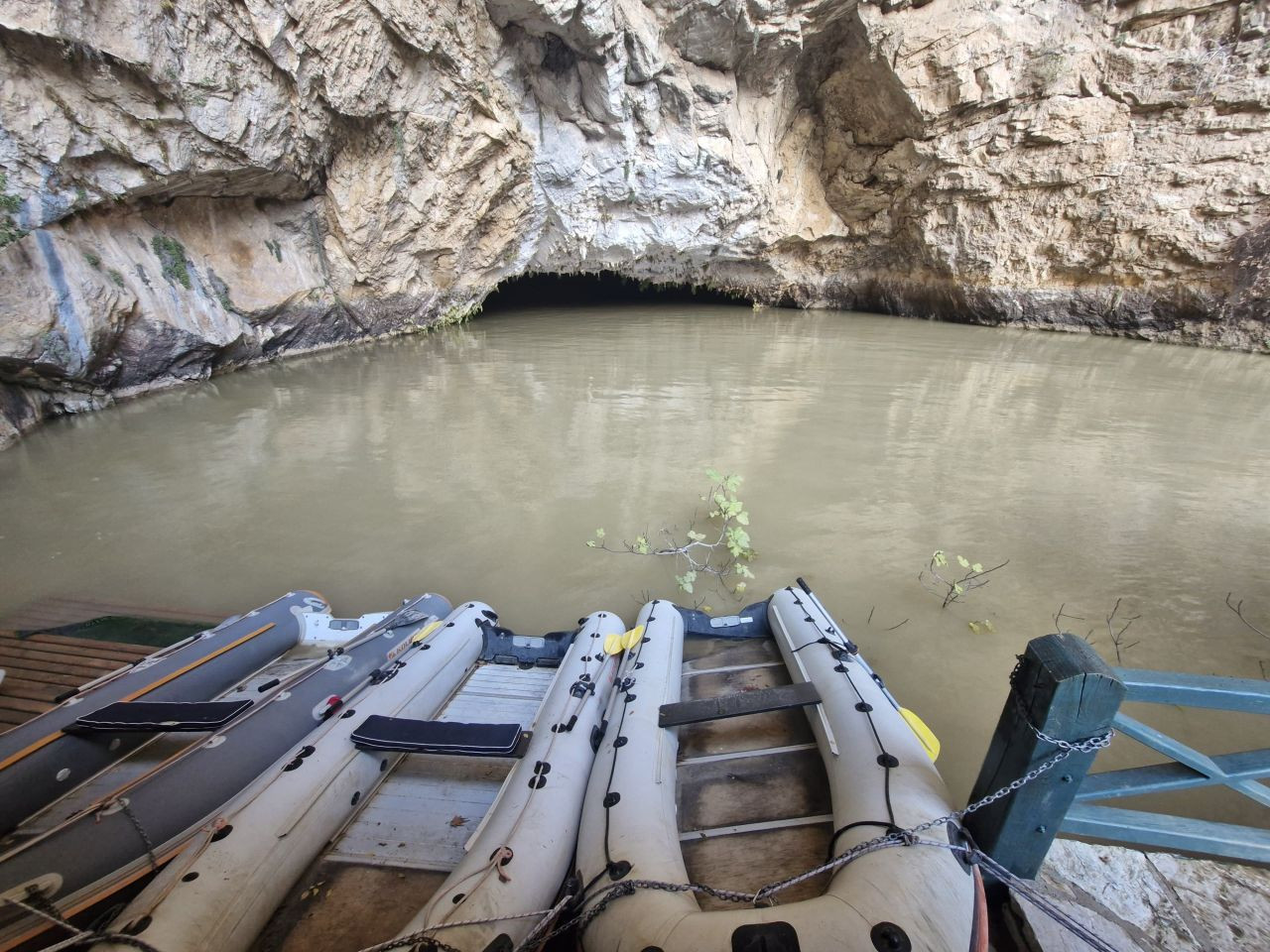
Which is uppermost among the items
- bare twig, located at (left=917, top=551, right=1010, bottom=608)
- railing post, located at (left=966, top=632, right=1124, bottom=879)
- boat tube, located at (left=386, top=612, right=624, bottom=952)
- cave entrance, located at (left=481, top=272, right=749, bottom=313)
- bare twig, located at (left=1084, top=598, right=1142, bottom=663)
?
cave entrance, located at (left=481, top=272, right=749, bottom=313)

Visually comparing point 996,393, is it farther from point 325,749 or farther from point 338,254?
point 338,254

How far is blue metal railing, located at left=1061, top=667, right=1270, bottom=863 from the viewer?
3.88 feet

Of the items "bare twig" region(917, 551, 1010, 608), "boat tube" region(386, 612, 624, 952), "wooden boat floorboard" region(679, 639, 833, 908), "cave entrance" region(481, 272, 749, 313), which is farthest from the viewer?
"cave entrance" region(481, 272, 749, 313)

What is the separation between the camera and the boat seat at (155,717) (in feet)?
6.43

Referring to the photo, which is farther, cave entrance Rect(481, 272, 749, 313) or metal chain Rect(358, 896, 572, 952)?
cave entrance Rect(481, 272, 749, 313)

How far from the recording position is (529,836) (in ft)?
5.15

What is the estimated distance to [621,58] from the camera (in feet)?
31.3

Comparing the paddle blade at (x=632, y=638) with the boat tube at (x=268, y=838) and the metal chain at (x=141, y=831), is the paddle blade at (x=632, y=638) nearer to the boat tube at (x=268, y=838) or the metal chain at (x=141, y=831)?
the boat tube at (x=268, y=838)

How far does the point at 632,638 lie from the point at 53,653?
298 centimetres

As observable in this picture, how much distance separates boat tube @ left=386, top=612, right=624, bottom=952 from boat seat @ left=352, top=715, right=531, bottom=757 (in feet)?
0.29

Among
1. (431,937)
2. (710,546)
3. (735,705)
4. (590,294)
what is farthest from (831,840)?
(590,294)

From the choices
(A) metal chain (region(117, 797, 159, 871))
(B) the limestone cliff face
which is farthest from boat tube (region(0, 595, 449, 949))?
(B) the limestone cliff face

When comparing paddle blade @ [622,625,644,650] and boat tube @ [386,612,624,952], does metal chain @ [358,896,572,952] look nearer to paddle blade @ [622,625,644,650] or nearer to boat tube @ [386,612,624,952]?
boat tube @ [386,612,624,952]

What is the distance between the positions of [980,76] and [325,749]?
579 inches
